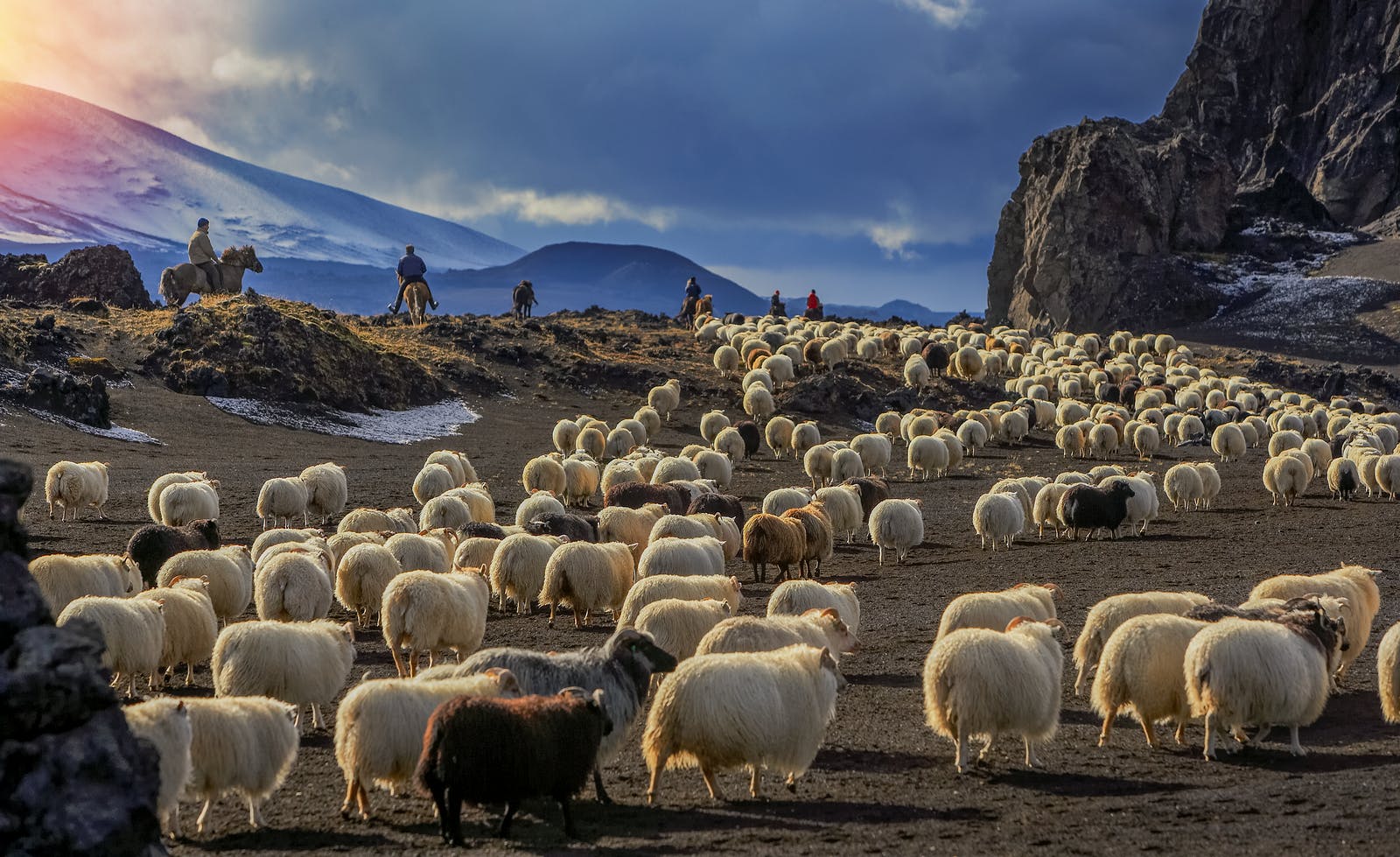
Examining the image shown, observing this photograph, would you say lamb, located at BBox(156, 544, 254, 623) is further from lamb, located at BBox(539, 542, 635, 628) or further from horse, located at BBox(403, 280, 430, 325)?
horse, located at BBox(403, 280, 430, 325)

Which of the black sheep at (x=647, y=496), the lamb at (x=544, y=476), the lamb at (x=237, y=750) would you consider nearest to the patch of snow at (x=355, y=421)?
the lamb at (x=544, y=476)

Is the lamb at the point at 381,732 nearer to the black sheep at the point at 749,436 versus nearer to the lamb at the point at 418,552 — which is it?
the lamb at the point at 418,552

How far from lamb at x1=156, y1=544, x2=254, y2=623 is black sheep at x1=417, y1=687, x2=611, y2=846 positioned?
7160 millimetres

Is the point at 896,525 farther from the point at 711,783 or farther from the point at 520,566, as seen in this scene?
the point at 711,783

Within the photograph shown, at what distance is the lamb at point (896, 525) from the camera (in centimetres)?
2111

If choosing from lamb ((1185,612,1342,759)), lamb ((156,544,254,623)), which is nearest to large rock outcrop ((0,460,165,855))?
lamb ((1185,612,1342,759))

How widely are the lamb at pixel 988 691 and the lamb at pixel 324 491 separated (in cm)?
1601

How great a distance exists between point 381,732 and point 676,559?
7.71 meters

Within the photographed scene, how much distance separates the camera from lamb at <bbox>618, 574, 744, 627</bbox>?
13.0 meters

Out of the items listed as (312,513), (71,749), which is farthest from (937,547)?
(71,749)

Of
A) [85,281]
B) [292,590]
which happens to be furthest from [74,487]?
[85,281]

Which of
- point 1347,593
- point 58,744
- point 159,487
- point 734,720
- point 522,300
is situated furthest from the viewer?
point 522,300

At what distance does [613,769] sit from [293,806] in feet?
8.43

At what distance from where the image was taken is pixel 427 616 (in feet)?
39.6
